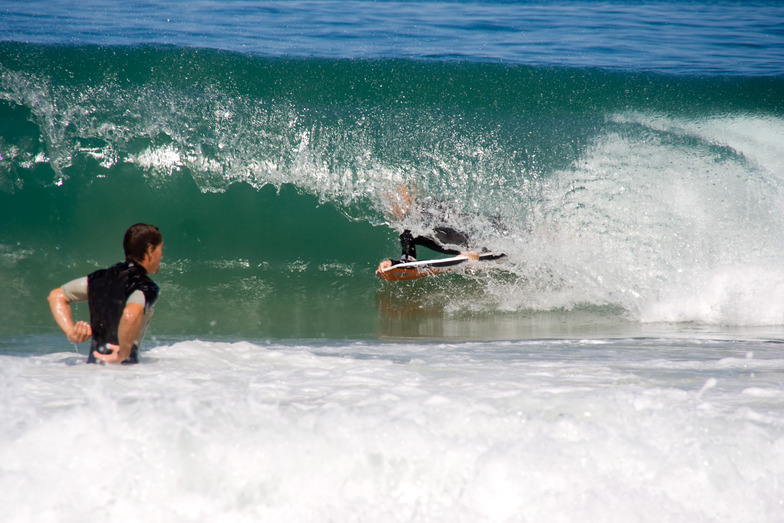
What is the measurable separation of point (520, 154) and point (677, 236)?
2.12 metres

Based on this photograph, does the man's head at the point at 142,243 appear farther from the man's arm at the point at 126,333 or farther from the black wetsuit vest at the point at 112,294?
the man's arm at the point at 126,333

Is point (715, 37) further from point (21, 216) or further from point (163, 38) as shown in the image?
point (21, 216)

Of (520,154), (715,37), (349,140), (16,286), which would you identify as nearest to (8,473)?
(16,286)

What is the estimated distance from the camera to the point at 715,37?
36.3ft

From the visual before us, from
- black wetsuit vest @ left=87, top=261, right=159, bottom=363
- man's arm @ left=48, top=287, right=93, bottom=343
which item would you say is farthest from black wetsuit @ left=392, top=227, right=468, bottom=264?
man's arm @ left=48, top=287, right=93, bottom=343

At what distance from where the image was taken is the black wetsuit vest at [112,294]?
2686mm

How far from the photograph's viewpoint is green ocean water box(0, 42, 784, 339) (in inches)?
Answer: 219

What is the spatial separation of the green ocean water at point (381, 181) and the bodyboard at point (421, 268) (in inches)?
5.0

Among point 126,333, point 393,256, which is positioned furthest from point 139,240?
point 393,256

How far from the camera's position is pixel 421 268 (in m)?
5.90

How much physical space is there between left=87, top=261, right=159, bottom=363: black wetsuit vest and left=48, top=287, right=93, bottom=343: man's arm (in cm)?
8

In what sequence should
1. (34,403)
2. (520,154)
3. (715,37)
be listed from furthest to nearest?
1. (715,37)
2. (520,154)
3. (34,403)

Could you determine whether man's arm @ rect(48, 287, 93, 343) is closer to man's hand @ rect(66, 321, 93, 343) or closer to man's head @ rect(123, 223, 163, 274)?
man's hand @ rect(66, 321, 93, 343)

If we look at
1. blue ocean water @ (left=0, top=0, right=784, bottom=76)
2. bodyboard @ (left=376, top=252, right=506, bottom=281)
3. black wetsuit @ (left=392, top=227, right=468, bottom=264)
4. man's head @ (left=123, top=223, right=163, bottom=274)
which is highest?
blue ocean water @ (left=0, top=0, right=784, bottom=76)
